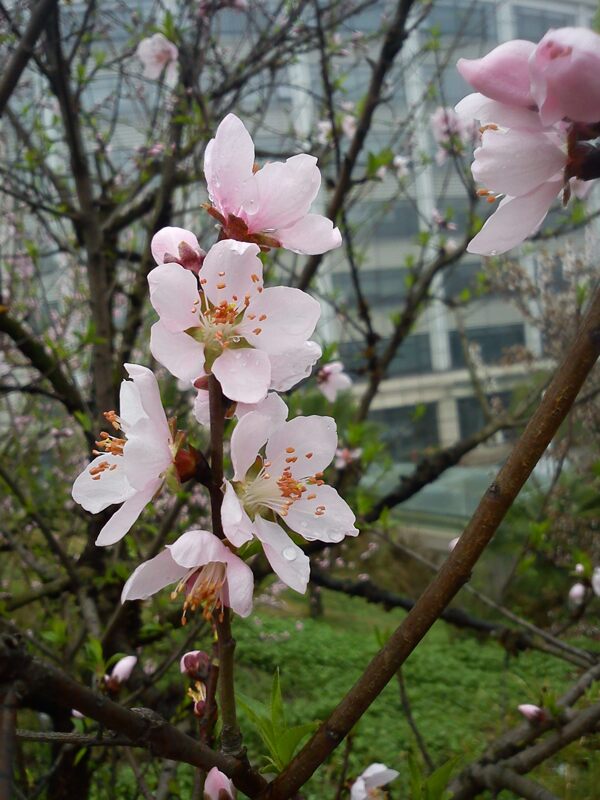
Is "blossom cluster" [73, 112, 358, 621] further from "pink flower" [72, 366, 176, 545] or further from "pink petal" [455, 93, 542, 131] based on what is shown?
"pink petal" [455, 93, 542, 131]

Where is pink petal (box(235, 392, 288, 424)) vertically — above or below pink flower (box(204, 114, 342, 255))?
below

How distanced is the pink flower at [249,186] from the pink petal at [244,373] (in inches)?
4.7

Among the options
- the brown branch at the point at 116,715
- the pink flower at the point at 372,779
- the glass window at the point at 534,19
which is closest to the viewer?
the brown branch at the point at 116,715

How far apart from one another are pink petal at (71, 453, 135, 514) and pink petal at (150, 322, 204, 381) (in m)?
0.12

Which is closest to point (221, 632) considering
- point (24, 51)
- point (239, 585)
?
point (239, 585)

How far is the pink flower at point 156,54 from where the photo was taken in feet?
8.91

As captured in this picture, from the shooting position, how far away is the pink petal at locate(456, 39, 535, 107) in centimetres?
50

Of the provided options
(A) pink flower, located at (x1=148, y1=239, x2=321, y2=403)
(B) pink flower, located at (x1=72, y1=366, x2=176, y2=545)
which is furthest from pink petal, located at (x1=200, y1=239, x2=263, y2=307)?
(B) pink flower, located at (x1=72, y1=366, x2=176, y2=545)

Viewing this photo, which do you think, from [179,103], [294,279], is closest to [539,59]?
[294,279]

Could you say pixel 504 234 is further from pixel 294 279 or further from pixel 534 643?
pixel 294 279

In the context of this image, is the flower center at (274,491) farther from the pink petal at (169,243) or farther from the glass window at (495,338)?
the glass window at (495,338)

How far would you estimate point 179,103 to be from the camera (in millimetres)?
2754

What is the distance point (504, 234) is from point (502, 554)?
19.0ft

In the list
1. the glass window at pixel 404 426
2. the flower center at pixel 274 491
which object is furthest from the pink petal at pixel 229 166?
the glass window at pixel 404 426
